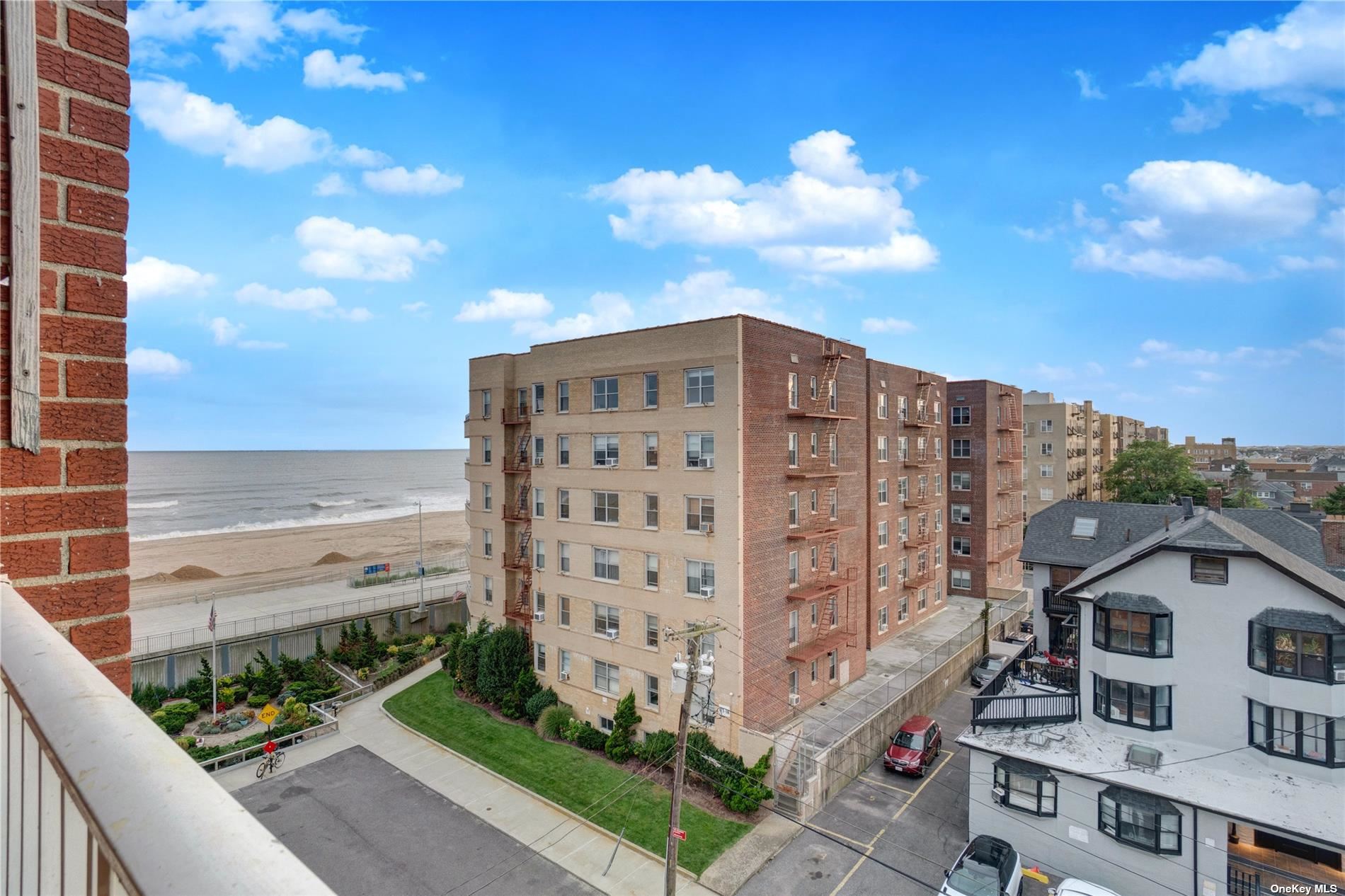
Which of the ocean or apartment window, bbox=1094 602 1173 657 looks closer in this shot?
apartment window, bbox=1094 602 1173 657

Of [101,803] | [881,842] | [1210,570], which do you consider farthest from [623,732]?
[101,803]

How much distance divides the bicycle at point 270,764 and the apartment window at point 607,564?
13467 millimetres

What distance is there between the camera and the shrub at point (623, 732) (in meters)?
25.0

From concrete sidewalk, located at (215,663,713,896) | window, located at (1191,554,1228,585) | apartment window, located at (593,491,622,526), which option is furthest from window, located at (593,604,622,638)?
window, located at (1191,554,1228,585)

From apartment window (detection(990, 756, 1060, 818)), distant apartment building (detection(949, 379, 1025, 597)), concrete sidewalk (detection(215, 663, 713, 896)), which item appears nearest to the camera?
concrete sidewalk (detection(215, 663, 713, 896))

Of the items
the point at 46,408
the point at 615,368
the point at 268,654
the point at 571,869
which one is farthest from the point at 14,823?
the point at 268,654

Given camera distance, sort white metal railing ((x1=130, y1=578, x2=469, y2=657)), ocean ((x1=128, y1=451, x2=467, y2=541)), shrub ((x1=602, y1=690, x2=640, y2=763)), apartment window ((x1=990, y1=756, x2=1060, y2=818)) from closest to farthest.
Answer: apartment window ((x1=990, y1=756, x2=1060, y2=818)) → shrub ((x1=602, y1=690, x2=640, y2=763)) → white metal railing ((x1=130, y1=578, x2=469, y2=657)) → ocean ((x1=128, y1=451, x2=467, y2=541))

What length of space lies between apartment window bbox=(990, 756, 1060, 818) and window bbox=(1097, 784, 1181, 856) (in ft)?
3.96

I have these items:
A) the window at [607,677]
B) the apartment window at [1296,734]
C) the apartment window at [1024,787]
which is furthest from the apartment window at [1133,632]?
the window at [607,677]

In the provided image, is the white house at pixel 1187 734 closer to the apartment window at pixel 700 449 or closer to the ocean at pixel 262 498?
the apartment window at pixel 700 449

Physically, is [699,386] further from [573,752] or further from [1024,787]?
[1024,787]

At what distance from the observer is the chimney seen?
110 ft

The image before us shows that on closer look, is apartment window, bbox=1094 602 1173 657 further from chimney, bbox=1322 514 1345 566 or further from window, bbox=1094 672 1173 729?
chimney, bbox=1322 514 1345 566

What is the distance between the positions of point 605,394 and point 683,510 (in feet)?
19.7
